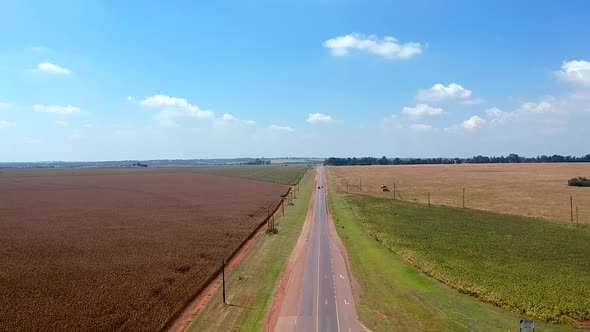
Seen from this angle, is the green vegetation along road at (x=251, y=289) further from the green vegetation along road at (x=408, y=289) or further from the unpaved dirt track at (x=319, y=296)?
the green vegetation along road at (x=408, y=289)

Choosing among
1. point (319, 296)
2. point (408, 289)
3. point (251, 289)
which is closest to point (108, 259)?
point (251, 289)

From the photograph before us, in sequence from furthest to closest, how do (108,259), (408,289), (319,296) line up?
1. (108,259)
2. (408,289)
3. (319,296)

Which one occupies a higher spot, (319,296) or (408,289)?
(319,296)

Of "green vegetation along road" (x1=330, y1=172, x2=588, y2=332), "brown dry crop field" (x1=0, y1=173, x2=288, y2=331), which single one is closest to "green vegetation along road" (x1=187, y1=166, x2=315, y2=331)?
"brown dry crop field" (x1=0, y1=173, x2=288, y2=331)

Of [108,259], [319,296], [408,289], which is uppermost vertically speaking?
[108,259]

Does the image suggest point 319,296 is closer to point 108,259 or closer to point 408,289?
point 408,289

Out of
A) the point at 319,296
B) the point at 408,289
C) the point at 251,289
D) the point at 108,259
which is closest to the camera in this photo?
the point at 319,296

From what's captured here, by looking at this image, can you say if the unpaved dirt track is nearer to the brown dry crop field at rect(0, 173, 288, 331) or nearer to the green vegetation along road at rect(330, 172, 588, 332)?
the green vegetation along road at rect(330, 172, 588, 332)
